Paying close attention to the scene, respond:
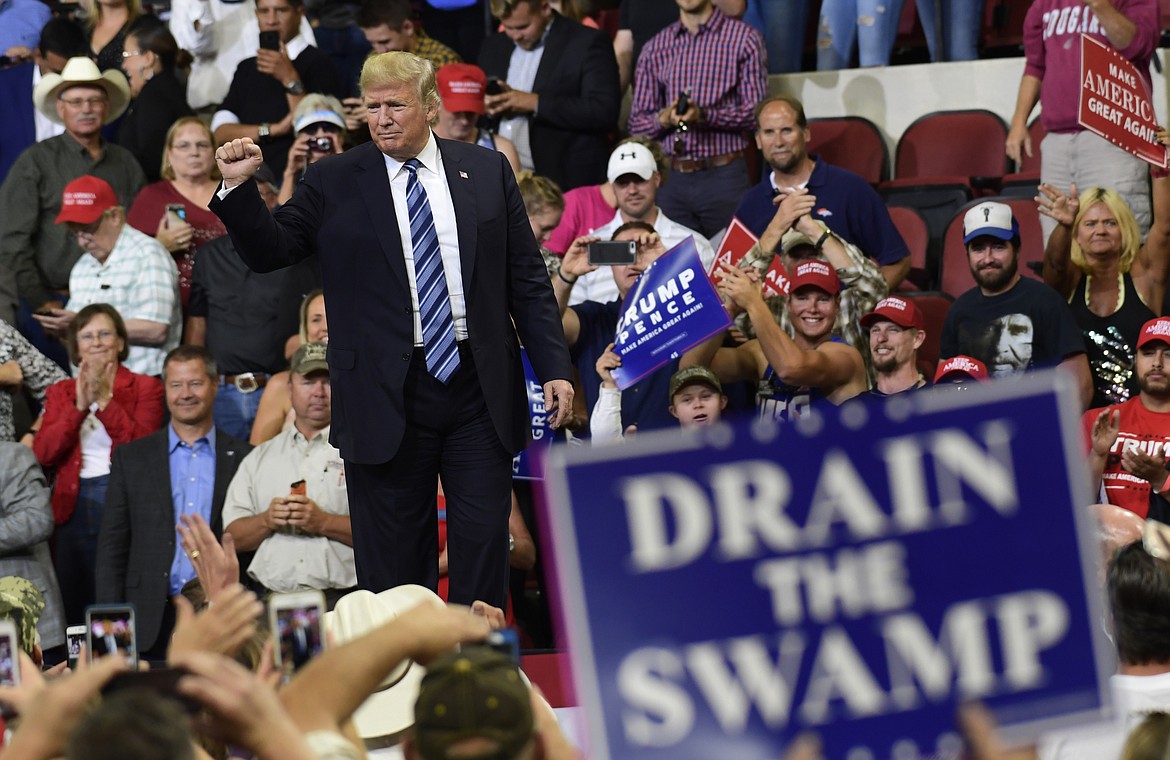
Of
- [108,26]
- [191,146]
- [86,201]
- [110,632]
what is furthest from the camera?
[108,26]

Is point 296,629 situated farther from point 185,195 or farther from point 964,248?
point 964,248

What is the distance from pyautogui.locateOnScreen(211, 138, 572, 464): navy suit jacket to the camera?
15.0 ft

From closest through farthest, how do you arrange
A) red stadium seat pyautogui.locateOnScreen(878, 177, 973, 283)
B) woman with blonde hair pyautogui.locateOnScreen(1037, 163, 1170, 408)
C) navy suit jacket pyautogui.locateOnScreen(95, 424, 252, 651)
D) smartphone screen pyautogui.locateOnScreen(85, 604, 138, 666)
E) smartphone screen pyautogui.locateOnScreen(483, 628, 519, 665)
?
smartphone screen pyautogui.locateOnScreen(483, 628, 519, 665) < smartphone screen pyautogui.locateOnScreen(85, 604, 138, 666) < navy suit jacket pyautogui.locateOnScreen(95, 424, 252, 651) < woman with blonde hair pyautogui.locateOnScreen(1037, 163, 1170, 408) < red stadium seat pyautogui.locateOnScreen(878, 177, 973, 283)

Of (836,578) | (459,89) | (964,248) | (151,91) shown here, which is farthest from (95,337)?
(836,578)

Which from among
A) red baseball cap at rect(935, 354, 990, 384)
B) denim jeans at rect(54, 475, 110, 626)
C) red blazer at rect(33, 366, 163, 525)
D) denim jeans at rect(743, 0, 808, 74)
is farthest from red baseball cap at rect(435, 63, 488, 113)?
red baseball cap at rect(935, 354, 990, 384)

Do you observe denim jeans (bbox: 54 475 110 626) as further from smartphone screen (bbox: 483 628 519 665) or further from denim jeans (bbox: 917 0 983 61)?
denim jeans (bbox: 917 0 983 61)

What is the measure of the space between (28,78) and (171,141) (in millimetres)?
1599

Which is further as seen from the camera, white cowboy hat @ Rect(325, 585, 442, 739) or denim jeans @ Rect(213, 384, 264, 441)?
denim jeans @ Rect(213, 384, 264, 441)

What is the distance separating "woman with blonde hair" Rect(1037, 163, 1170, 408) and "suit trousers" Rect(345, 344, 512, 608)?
10.5 feet

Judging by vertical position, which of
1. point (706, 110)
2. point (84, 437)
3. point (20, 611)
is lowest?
point (20, 611)

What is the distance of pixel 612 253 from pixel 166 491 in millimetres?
2019

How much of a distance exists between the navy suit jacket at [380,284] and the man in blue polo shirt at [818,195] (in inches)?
114

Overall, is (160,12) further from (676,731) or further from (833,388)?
(676,731)

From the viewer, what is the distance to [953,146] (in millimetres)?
9500
